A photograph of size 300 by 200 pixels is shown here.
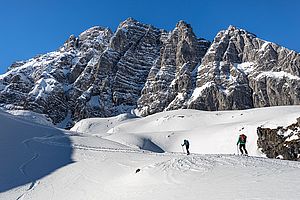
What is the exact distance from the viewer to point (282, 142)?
4184cm

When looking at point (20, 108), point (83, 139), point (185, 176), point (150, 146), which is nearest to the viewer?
point (185, 176)

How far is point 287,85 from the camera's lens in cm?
15675

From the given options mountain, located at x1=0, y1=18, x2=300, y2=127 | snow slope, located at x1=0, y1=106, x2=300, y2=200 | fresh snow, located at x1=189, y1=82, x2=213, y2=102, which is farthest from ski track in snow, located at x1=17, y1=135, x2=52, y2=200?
fresh snow, located at x1=189, y1=82, x2=213, y2=102

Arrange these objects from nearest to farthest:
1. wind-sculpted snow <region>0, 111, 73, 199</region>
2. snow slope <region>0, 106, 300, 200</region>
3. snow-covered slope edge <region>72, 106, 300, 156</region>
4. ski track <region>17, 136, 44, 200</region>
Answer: snow slope <region>0, 106, 300, 200</region> → ski track <region>17, 136, 44, 200</region> → wind-sculpted snow <region>0, 111, 73, 199</region> → snow-covered slope edge <region>72, 106, 300, 156</region>

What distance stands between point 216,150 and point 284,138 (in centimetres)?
1801

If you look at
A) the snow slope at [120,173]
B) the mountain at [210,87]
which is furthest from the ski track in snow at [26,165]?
the mountain at [210,87]

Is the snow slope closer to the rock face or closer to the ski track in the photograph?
the ski track

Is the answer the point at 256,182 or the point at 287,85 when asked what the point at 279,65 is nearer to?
the point at 287,85

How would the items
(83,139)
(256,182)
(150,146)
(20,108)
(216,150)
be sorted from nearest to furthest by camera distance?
(256,182) → (83,139) → (216,150) → (150,146) → (20,108)

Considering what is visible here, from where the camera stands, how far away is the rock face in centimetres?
3916

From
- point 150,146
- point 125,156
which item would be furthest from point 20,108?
point 125,156

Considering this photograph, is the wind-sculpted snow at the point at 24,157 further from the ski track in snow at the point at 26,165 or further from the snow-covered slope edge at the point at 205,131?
the snow-covered slope edge at the point at 205,131

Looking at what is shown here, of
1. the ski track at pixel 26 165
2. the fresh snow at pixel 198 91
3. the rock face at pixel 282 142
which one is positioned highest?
the fresh snow at pixel 198 91

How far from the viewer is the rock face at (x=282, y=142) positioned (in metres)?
39.2
